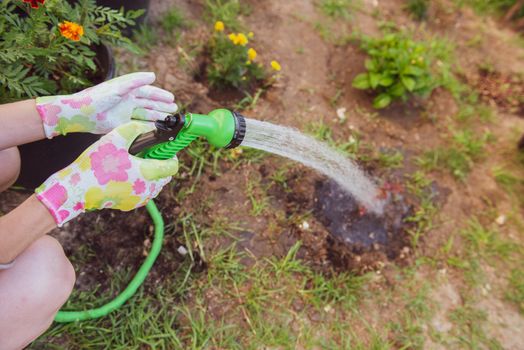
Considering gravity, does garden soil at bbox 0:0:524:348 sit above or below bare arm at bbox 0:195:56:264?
below

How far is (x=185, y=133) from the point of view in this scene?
3.83 feet

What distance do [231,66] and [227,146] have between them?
0.95 metres

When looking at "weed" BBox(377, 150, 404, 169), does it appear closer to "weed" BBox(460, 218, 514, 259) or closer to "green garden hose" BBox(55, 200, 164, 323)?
"weed" BBox(460, 218, 514, 259)

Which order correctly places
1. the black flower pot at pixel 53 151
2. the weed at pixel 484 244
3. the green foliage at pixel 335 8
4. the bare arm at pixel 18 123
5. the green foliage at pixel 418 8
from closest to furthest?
the bare arm at pixel 18 123 → the black flower pot at pixel 53 151 → the weed at pixel 484 244 → the green foliage at pixel 335 8 → the green foliage at pixel 418 8

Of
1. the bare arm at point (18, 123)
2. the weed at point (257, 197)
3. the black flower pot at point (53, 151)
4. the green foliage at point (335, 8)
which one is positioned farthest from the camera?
the green foliage at point (335, 8)

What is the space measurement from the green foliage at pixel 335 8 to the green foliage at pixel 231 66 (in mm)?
737

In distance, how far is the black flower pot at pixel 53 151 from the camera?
1.53 meters

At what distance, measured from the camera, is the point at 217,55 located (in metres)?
2.21

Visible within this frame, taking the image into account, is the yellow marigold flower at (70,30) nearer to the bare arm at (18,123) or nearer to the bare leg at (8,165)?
the bare arm at (18,123)

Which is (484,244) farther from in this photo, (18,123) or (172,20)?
(18,123)

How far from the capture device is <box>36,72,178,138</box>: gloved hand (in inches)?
49.9

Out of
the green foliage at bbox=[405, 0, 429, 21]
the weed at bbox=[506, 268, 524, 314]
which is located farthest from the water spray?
the green foliage at bbox=[405, 0, 429, 21]

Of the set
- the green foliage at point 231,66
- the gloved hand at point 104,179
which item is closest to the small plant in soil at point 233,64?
the green foliage at point 231,66

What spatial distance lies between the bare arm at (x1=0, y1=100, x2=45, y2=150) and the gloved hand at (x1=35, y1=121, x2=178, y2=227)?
0.69 ft
